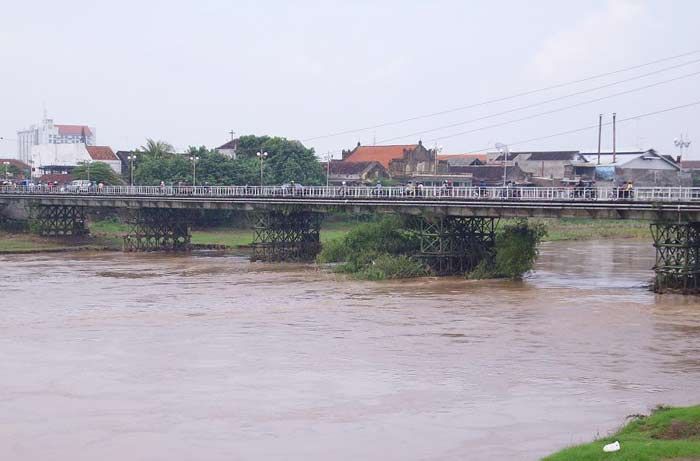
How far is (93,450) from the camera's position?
981 inches

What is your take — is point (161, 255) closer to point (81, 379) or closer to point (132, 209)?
point (132, 209)

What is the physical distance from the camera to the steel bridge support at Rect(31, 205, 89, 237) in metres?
94.9

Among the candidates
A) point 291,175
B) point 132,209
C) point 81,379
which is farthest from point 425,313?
point 291,175

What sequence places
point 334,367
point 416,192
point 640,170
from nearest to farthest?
point 334,367
point 416,192
point 640,170

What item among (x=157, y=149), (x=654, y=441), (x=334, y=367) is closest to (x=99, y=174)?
(x=157, y=149)

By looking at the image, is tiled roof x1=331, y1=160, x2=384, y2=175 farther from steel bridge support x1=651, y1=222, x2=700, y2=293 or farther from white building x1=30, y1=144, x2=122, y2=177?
steel bridge support x1=651, y1=222, x2=700, y2=293

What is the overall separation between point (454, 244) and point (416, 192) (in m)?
8.21

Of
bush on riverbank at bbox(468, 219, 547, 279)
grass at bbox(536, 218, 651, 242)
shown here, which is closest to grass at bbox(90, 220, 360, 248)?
grass at bbox(536, 218, 651, 242)

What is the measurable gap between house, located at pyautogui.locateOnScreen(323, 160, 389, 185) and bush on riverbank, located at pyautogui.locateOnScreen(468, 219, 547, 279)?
223ft

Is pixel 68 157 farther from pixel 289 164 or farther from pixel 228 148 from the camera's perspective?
pixel 289 164

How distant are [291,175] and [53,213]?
30.0 metres

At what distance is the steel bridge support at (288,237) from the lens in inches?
2899

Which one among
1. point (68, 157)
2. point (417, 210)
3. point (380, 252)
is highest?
point (68, 157)

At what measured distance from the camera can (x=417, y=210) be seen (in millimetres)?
62531
